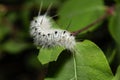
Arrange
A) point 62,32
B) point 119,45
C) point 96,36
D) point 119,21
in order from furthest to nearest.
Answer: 1. point 96,36
2. point 119,21
3. point 119,45
4. point 62,32

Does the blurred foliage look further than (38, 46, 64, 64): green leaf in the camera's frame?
Yes

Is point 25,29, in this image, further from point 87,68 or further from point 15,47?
point 87,68

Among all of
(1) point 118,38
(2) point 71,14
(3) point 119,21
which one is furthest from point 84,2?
(1) point 118,38

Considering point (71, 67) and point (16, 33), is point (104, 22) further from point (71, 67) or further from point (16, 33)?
point (16, 33)

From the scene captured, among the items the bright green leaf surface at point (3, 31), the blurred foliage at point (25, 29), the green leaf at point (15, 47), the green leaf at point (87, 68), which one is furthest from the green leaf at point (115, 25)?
the bright green leaf surface at point (3, 31)

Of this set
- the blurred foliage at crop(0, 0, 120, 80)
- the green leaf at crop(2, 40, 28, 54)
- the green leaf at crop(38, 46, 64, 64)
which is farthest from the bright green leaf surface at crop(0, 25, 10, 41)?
the green leaf at crop(38, 46, 64, 64)

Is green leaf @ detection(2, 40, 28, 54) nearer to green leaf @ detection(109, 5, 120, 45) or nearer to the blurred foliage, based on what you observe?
the blurred foliage

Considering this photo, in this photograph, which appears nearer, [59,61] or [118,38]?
[59,61]
